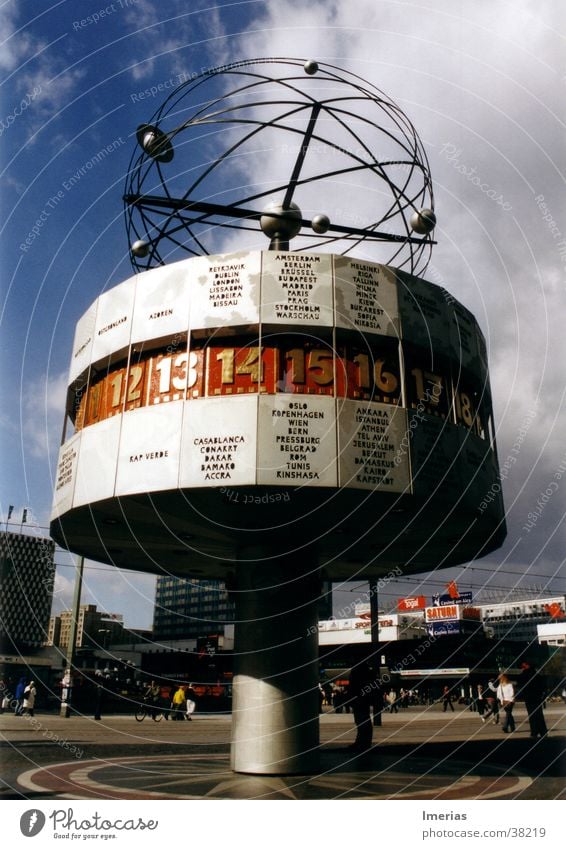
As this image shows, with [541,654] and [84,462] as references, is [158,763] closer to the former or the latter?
[84,462]

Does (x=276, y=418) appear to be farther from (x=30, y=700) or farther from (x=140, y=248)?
(x=30, y=700)

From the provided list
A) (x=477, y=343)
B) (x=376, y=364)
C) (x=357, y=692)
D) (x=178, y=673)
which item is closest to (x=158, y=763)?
(x=357, y=692)

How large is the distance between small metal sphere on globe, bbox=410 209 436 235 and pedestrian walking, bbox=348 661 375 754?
12.0 m

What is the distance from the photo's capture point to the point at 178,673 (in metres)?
79.2

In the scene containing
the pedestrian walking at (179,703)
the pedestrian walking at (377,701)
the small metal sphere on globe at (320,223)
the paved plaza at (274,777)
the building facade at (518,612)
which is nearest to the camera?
the paved plaza at (274,777)

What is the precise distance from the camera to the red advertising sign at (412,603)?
278 ft

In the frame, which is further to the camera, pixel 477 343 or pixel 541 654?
pixel 541 654

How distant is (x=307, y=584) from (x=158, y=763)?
6.35 m

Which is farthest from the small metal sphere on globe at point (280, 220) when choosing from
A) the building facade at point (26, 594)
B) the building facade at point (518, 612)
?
the building facade at point (518, 612)

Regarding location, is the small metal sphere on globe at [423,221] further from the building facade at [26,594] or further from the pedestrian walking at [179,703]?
the building facade at [26,594]

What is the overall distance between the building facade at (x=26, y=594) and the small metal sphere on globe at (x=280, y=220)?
46.2m

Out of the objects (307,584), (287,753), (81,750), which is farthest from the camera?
(81,750)

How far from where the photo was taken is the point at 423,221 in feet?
54.0

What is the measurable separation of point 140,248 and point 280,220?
11.2 ft
